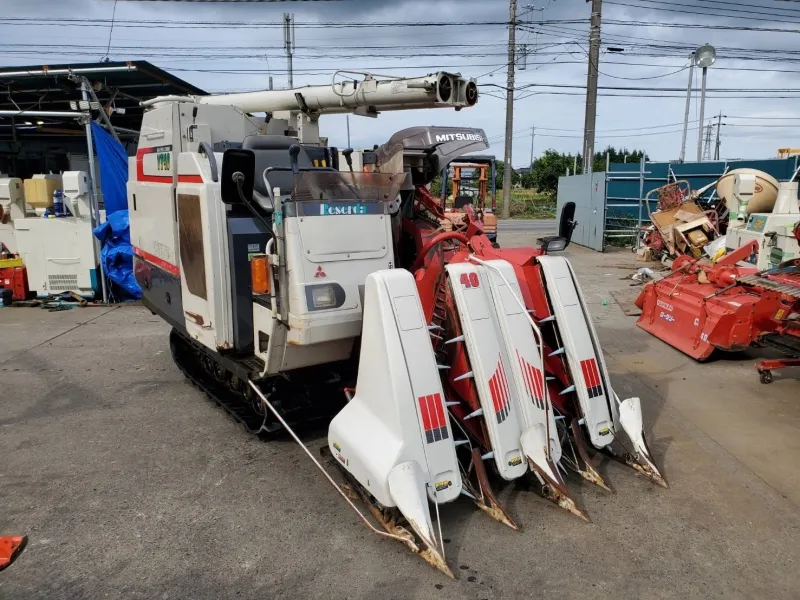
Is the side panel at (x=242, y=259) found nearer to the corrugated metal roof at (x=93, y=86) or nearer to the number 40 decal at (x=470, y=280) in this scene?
the number 40 decal at (x=470, y=280)

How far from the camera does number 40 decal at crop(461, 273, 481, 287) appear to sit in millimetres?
3635

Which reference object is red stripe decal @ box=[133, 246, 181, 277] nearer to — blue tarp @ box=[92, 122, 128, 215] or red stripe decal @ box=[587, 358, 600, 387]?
red stripe decal @ box=[587, 358, 600, 387]

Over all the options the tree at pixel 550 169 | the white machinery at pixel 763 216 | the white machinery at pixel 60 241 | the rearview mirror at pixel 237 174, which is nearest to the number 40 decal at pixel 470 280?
the rearview mirror at pixel 237 174

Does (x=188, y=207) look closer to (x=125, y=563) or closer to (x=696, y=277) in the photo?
(x=125, y=563)

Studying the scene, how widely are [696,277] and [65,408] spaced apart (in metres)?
6.94

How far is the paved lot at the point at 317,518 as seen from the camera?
116 inches

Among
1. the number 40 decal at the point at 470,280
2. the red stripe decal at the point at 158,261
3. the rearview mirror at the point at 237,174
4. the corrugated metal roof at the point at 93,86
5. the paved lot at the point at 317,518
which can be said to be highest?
the corrugated metal roof at the point at 93,86

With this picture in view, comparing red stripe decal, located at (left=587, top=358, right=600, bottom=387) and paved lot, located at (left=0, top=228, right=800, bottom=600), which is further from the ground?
red stripe decal, located at (left=587, top=358, right=600, bottom=387)

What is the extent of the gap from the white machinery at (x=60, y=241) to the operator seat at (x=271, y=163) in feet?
21.3

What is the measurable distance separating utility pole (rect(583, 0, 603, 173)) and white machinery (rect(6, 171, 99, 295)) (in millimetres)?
13794

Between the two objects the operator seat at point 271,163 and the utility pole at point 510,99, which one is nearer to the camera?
the operator seat at point 271,163

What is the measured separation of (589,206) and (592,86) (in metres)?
3.74

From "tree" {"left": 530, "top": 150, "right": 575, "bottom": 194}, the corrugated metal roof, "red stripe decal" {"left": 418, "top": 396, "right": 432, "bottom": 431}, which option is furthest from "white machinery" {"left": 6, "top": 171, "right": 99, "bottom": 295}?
"tree" {"left": 530, "top": 150, "right": 575, "bottom": 194}

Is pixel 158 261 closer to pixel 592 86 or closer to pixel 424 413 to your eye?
pixel 424 413
